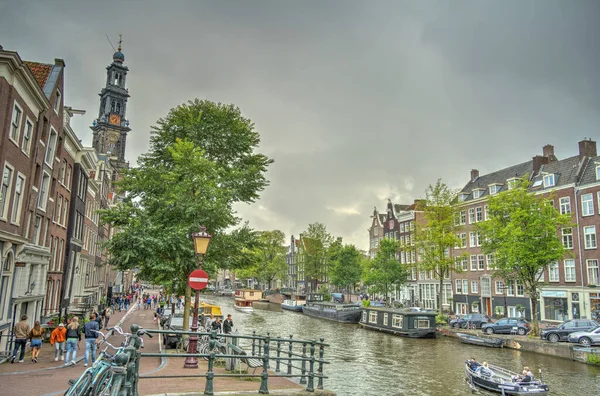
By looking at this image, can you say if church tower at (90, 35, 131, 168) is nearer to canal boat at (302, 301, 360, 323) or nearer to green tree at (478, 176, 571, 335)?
canal boat at (302, 301, 360, 323)

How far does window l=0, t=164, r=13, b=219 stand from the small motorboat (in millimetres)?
33894

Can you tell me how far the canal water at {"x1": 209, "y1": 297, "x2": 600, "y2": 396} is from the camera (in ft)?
71.0

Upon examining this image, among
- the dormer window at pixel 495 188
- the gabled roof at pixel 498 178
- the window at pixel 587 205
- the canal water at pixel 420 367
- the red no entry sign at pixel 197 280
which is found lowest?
the canal water at pixel 420 367

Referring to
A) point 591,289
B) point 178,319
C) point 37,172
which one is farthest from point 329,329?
point 37,172

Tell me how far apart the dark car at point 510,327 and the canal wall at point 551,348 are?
1.60 meters

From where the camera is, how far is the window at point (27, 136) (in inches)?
848

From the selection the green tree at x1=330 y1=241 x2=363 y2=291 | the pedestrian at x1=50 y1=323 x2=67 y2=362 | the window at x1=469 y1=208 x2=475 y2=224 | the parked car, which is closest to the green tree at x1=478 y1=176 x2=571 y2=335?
the parked car

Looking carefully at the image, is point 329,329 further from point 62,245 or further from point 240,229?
point 62,245

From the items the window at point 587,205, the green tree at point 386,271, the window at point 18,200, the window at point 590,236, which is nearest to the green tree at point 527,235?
the window at point 590,236

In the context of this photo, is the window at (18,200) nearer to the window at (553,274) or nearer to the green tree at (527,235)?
the green tree at (527,235)

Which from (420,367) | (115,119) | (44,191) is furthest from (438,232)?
(115,119)

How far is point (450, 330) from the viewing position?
42.8 meters

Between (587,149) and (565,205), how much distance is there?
6.58 m

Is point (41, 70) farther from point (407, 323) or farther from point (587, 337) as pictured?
point (587, 337)
